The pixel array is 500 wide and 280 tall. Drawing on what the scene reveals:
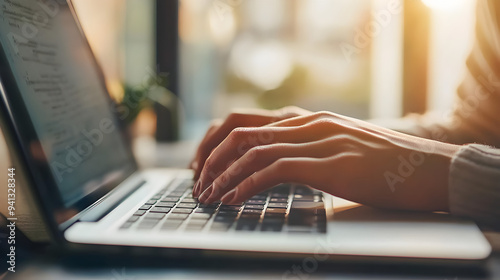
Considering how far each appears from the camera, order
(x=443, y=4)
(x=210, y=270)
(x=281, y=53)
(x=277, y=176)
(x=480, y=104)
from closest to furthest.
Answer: (x=210, y=270), (x=277, y=176), (x=480, y=104), (x=443, y=4), (x=281, y=53)

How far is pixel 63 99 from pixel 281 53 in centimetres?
133

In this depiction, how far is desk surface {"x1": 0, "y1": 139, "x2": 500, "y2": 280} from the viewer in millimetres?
360

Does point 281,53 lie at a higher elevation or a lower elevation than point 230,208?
higher

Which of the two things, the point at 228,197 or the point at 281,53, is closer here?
the point at 228,197

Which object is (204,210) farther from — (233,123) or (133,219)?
(233,123)

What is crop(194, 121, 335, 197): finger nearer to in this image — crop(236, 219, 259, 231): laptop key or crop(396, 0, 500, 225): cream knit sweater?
crop(236, 219, 259, 231): laptop key

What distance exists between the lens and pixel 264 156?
19.7 inches

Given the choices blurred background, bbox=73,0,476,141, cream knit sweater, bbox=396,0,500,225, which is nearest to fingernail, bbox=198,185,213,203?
cream knit sweater, bbox=396,0,500,225

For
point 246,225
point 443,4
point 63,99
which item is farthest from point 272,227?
point 443,4

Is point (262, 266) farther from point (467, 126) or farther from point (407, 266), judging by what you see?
point (467, 126)

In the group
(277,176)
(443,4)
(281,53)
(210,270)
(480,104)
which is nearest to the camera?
(210,270)

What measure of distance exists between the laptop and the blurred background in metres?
0.63

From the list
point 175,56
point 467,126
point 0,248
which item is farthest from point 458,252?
point 175,56

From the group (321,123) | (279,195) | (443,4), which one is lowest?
(279,195)
